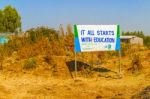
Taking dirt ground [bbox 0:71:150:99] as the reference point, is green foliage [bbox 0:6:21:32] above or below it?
above

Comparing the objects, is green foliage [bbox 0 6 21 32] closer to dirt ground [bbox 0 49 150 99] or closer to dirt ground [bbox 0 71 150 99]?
dirt ground [bbox 0 49 150 99]

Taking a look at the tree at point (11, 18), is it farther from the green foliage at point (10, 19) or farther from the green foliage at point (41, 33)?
the green foliage at point (41, 33)

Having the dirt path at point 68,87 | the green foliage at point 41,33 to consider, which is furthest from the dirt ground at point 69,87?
the green foliage at point 41,33

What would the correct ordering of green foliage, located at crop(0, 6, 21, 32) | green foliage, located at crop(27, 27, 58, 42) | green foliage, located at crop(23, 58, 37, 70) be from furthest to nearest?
green foliage, located at crop(0, 6, 21, 32)
green foliage, located at crop(27, 27, 58, 42)
green foliage, located at crop(23, 58, 37, 70)

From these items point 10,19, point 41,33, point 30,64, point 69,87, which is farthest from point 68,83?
point 10,19

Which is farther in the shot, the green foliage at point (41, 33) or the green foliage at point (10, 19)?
the green foliage at point (10, 19)

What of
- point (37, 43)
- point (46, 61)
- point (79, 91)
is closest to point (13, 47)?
point (37, 43)

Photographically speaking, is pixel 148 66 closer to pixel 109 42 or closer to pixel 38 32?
pixel 109 42

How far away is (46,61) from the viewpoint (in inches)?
741

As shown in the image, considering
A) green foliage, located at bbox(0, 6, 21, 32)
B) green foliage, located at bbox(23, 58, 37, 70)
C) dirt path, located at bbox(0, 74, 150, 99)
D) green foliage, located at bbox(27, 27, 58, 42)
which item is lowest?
dirt path, located at bbox(0, 74, 150, 99)

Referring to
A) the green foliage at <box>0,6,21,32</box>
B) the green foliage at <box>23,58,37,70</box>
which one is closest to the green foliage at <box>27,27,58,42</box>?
the green foliage at <box>23,58,37,70</box>

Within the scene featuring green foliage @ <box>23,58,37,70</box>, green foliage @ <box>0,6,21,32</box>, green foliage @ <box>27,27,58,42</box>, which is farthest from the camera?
green foliage @ <box>0,6,21,32</box>

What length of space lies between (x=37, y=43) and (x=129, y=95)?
11319 millimetres

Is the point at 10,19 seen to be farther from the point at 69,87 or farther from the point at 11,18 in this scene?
the point at 69,87
